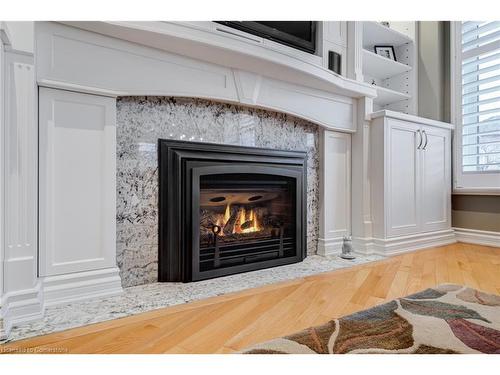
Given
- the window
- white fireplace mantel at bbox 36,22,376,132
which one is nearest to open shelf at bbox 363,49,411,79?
the window

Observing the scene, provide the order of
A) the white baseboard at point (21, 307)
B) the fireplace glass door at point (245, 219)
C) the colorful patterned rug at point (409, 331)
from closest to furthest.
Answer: the colorful patterned rug at point (409, 331), the white baseboard at point (21, 307), the fireplace glass door at point (245, 219)

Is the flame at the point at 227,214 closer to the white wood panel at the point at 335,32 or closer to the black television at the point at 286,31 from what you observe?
the black television at the point at 286,31

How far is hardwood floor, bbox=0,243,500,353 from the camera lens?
1154 millimetres

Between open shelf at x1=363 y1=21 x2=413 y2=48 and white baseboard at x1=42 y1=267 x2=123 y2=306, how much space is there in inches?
114

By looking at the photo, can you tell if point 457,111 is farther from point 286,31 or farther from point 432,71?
point 286,31

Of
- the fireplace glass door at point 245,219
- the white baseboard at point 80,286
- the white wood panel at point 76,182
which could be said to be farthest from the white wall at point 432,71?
the white baseboard at point 80,286

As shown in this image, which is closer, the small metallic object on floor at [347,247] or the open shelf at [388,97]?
the small metallic object on floor at [347,247]

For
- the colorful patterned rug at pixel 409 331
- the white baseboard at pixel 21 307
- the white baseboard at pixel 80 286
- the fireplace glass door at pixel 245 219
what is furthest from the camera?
the fireplace glass door at pixel 245 219

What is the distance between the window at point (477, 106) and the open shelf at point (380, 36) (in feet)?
1.75

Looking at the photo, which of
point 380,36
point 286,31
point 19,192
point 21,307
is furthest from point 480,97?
point 21,307

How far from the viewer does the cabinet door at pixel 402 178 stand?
8.72 ft

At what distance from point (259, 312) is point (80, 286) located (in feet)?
2.81

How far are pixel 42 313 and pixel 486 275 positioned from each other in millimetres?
2466
